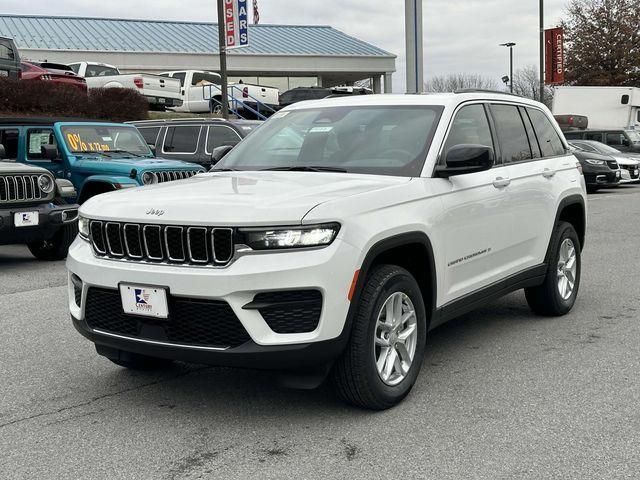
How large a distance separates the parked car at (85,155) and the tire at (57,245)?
99 cm

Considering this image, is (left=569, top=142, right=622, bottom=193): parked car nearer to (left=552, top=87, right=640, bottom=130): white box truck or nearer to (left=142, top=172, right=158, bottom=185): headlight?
(left=552, top=87, right=640, bottom=130): white box truck

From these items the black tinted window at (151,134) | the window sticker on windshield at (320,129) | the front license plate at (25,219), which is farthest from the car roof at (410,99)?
the black tinted window at (151,134)

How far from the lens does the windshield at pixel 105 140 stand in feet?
37.9

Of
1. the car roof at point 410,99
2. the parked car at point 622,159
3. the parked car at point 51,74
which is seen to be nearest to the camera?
the car roof at point 410,99

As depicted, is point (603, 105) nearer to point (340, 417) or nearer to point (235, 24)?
point (235, 24)

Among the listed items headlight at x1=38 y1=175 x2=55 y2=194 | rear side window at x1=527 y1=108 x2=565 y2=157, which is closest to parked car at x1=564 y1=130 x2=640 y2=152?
headlight at x1=38 y1=175 x2=55 y2=194

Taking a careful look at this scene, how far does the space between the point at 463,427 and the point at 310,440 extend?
81 cm

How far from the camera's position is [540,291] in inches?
250

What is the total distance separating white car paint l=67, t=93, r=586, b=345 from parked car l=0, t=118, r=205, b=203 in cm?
552

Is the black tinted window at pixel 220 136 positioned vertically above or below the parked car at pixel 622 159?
above

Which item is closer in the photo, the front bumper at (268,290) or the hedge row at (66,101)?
the front bumper at (268,290)

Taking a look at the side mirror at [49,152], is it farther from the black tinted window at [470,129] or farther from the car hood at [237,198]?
the black tinted window at [470,129]

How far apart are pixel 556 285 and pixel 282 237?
341 centimetres

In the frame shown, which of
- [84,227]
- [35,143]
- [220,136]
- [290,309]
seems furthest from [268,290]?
[220,136]
